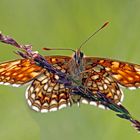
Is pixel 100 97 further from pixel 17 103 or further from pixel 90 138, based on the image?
pixel 17 103

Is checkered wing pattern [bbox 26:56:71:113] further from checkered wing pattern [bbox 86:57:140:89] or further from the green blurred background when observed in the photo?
Result: the green blurred background

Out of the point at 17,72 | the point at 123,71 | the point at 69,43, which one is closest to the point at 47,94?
the point at 17,72

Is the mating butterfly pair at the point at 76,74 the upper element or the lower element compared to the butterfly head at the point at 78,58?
lower

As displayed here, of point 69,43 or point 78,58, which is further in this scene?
point 69,43

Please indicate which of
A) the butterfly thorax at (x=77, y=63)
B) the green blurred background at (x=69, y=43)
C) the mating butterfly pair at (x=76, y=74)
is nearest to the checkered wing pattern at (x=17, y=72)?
the mating butterfly pair at (x=76, y=74)

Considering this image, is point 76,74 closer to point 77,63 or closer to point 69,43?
point 77,63

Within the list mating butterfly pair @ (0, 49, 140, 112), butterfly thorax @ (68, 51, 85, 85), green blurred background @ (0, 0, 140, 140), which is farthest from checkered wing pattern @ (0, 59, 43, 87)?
green blurred background @ (0, 0, 140, 140)

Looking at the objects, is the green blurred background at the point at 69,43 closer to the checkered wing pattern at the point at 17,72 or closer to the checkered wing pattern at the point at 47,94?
the checkered wing pattern at the point at 47,94
